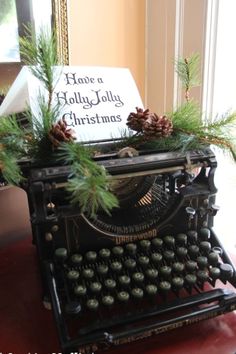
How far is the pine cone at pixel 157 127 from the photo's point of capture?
0.70 meters

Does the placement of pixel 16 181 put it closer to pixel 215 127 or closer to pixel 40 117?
pixel 40 117

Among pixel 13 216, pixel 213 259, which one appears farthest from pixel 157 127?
pixel 13 216

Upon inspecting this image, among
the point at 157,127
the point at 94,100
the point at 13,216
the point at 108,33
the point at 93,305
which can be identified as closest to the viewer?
the point at 93,305

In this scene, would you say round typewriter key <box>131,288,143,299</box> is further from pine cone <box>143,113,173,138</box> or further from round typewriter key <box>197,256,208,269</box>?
pine cone <box>143,113,173,138</box>

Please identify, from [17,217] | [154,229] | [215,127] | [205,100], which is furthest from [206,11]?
[17,217]

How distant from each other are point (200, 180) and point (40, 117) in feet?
1.27

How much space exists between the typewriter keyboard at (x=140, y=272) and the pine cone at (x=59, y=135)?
8.5 inches

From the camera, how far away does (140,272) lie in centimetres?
67

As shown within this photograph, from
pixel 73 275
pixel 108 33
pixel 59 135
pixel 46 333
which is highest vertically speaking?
pixel 108 33

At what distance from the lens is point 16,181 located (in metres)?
0.62

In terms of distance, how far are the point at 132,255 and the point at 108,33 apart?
2.88 feet

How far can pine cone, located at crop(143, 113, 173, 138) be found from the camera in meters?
0.70

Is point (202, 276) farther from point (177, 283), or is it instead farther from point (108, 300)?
point (108, 300)

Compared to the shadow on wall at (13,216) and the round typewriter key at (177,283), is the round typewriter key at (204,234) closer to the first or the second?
the round typewriter key at (177,283)
